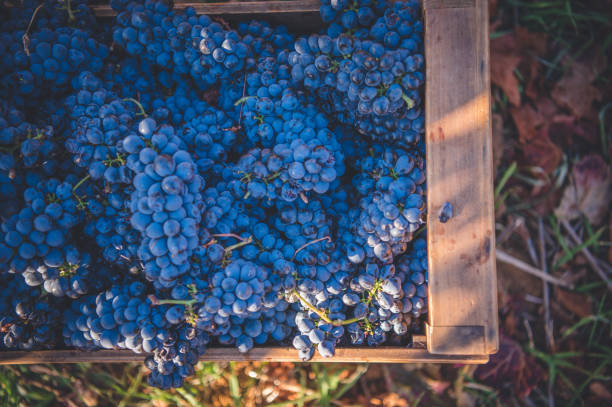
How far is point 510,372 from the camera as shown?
2014 millimetres

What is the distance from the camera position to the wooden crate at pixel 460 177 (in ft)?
3.87

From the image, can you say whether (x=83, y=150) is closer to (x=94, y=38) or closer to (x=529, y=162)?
(x=94, y=38)

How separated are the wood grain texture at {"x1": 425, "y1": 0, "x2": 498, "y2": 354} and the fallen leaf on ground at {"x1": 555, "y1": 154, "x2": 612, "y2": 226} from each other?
1.28m

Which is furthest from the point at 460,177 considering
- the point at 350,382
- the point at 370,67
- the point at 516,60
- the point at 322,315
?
the point at 516,60

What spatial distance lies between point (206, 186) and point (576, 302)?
2024 millimetres

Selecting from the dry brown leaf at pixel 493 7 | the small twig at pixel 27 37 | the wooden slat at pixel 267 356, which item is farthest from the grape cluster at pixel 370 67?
the dry brown leaf at pixel 493 7

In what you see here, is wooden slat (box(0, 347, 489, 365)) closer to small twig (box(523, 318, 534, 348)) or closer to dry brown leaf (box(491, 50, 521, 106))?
small twig (box(523, 318, 534, 348))

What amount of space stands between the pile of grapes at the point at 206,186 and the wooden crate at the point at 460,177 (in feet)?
0.26

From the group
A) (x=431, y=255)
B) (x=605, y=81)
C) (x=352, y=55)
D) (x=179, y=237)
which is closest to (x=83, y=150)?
(x=179, y=237)

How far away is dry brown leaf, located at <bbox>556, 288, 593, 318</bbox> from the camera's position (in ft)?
6.85

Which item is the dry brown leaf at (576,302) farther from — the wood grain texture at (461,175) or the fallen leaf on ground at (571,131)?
the wood grain texture at (461,175)

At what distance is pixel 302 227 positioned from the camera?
→ 1351 mm

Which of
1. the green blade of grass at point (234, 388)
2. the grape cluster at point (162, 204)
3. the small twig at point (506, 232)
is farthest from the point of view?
the small twig at point (506, 232)

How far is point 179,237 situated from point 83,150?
435 millimetres
